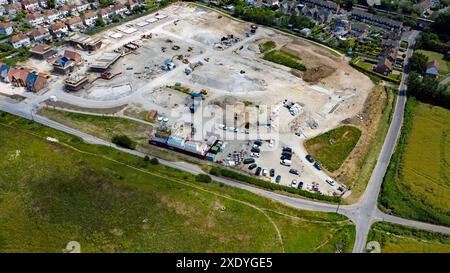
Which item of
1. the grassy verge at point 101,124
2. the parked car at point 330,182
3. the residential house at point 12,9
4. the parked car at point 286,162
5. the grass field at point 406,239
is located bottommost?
the grassy verge at point 101,124

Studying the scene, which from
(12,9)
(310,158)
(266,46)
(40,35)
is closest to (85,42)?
(40,35)

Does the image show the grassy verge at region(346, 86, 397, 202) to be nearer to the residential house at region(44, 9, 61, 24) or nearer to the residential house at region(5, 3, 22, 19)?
the residential house at region(44, 9, 61, 24)

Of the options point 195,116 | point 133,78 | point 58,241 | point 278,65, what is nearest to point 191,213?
point 58,241

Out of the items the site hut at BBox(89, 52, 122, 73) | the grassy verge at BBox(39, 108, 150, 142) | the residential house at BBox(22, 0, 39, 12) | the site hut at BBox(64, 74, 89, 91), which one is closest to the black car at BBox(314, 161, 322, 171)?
the grassy verge at BBox(39, 108, 150, 142)

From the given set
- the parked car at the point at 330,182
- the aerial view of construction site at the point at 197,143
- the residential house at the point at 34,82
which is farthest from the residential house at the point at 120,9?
the parked car at the point at 330,182

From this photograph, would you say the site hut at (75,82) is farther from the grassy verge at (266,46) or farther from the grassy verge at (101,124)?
the grassy verge at (266,46)

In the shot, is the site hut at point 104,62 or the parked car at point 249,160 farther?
the site hut at point 104,62
